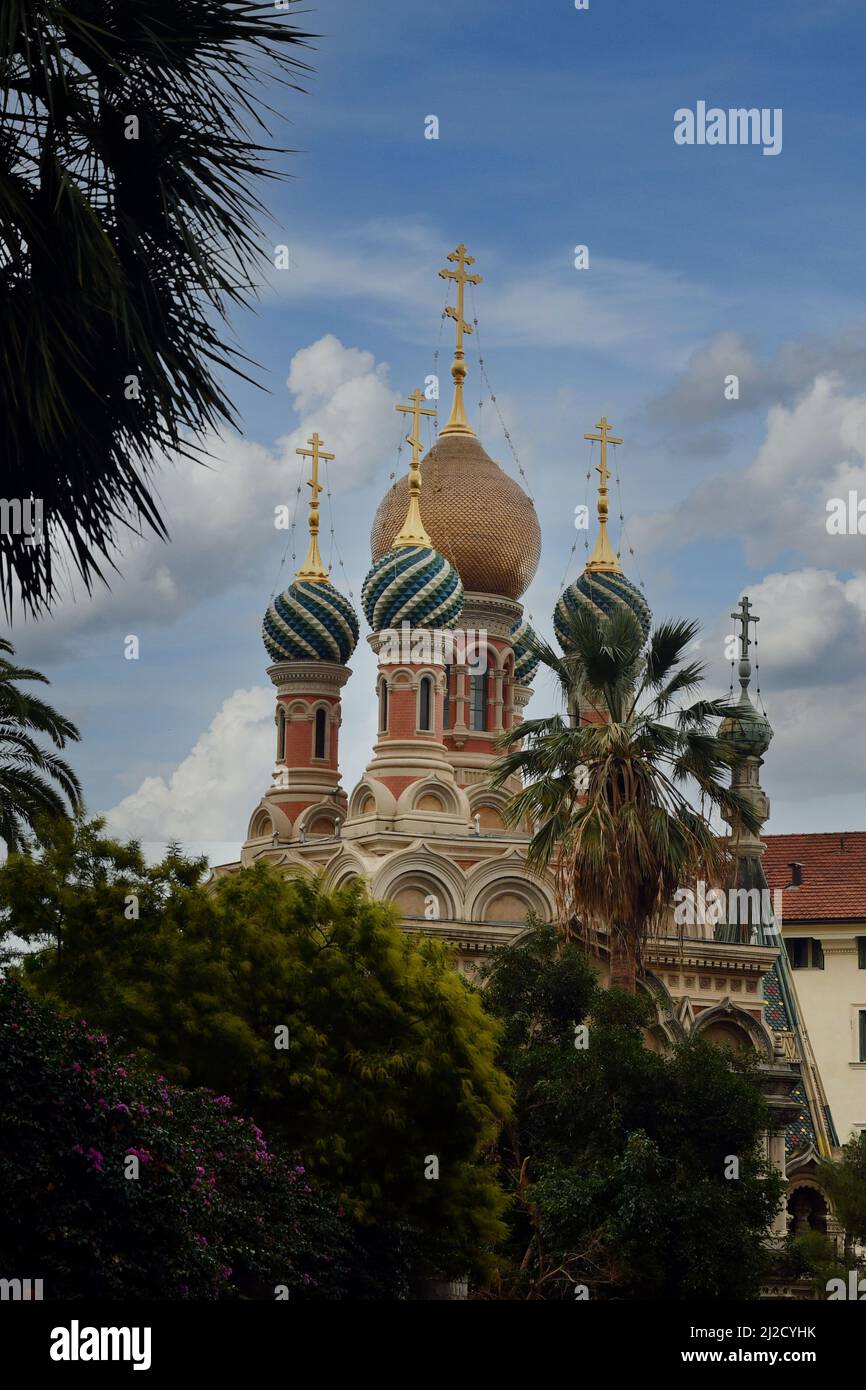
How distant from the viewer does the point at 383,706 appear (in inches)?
2125

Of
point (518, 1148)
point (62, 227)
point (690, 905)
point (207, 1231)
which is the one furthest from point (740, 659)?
point (62, 227)

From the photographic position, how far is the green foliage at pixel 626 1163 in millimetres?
29469

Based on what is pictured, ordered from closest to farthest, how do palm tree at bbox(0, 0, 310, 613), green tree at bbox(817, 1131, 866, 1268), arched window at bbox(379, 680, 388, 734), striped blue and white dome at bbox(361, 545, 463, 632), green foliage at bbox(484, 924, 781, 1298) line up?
palm tree at bbox(0, 0, 310, 613)
green foliage at bbox(484, 924, 781, 1298)
green tree at bbox(817, 1131, 866, 1268)
striped blue and white dome at bbox(361, 545, 463, 632)
arched window at bbox(379, 680, 388, 734)

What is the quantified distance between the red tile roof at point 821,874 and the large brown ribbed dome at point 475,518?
10622mm

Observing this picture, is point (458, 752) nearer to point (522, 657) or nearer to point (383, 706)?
point (522, 657)

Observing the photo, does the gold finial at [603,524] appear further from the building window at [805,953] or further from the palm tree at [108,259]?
the palm tree at [108,259]

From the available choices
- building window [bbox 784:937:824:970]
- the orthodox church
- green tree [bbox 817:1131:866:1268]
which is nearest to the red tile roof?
building window [bbox 784:937:824:970]

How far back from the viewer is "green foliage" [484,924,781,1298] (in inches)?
1160

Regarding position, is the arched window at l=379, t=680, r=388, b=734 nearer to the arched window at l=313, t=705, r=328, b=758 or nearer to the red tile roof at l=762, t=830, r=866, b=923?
the arched window at l=313, t=705, r=328, b=758

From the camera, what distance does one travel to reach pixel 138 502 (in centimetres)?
1772

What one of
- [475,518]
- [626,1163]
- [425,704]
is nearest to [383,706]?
[425,704]

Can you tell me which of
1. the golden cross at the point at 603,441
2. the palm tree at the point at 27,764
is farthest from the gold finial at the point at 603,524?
the palm tree at the point at 27,764

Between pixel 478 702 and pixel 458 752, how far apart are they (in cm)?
204

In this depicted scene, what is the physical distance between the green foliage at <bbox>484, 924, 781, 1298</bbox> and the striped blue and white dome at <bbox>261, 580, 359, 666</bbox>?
2611 cm
